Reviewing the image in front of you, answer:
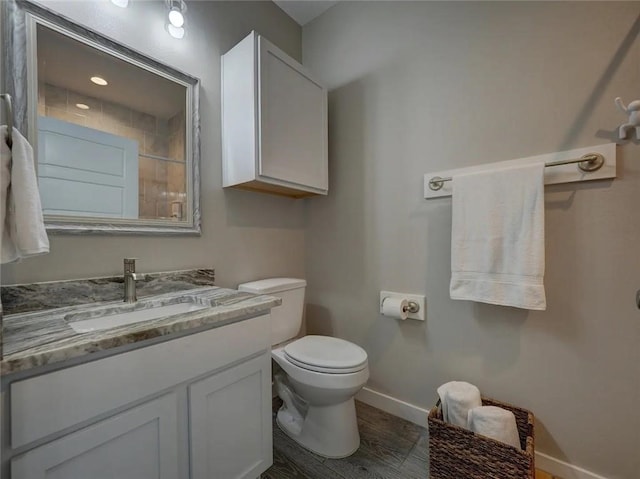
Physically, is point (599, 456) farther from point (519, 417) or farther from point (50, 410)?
point (50, 410)

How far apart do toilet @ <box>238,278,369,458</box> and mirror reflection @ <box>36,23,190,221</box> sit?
679 mm

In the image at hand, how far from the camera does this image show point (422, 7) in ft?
5.02

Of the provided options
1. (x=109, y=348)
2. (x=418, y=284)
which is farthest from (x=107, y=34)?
(x=418, y=284)

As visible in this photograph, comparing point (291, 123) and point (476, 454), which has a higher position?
point (291, 123)

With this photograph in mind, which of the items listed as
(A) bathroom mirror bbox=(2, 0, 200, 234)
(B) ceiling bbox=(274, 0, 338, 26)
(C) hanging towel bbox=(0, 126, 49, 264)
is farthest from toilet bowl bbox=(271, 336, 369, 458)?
(B) ceiling bbox=(274, 0, 338, 26)

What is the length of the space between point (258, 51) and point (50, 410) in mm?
1581

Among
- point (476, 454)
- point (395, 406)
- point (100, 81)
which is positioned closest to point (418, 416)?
point (395, 406)

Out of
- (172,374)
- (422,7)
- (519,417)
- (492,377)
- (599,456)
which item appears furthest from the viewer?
(422,7)

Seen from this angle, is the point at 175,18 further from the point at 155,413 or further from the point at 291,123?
the point at 155,413

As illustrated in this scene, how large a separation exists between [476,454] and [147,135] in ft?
6.42

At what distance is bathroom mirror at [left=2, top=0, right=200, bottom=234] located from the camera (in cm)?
99

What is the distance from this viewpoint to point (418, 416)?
1557mm

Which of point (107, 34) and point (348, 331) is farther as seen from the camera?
point (348, 331)

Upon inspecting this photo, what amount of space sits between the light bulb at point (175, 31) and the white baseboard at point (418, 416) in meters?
2.21
